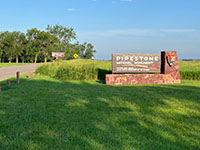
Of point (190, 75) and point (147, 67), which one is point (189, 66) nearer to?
point (190, 75)

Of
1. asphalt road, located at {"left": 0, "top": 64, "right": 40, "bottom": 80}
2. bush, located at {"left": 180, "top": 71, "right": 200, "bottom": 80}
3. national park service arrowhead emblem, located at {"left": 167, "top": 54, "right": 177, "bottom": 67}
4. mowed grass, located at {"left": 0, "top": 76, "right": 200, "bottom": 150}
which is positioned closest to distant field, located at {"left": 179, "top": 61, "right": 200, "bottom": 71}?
bush, located at {"left": 180, "top": 71, "right": 200, "bottom": 80}

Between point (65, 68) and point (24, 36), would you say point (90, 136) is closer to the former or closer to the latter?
point (65, 68)

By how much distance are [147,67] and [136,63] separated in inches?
34.4

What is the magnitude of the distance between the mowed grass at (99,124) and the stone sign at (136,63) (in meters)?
6.58

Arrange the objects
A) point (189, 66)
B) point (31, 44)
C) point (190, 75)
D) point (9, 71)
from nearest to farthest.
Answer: point (190, 75), point (9, 71), point (189, 66), point (31, 44)

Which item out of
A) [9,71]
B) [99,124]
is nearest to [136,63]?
[99,124]

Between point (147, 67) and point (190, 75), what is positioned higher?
point (147, 67)

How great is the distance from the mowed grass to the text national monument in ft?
19.9

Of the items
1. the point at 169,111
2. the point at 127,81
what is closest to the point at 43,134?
the point at 169,111

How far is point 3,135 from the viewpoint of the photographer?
14.3ft

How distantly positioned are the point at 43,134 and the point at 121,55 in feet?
34.9

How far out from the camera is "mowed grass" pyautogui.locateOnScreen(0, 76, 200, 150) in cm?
394

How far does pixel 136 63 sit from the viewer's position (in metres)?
14.3

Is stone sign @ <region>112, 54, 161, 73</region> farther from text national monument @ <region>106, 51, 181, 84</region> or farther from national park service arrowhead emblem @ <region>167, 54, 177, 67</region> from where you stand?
national park service arrowhead emblem @ <region>167, 54, 177, 67</region>
